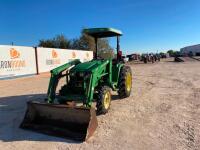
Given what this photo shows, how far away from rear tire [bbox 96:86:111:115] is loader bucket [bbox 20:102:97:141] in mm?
1051

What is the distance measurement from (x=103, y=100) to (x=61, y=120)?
128 cm

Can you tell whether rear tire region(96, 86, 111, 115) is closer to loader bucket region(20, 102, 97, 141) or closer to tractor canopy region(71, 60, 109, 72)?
tractor canopy region(71, 60, 109, 72)

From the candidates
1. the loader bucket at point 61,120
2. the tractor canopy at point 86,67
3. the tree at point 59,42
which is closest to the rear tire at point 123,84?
the tractor canopy at point 86,67

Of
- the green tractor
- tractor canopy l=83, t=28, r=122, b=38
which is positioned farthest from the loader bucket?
tractor canopy l=83, t=28, r=122, b=38

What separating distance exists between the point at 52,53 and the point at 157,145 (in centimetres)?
1990

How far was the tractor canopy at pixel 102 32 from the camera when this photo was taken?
8266 mm

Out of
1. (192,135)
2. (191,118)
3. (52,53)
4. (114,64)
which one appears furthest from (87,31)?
(52,53)

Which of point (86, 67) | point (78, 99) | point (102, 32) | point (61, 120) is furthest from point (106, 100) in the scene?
point (102, 32)

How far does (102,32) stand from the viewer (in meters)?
8.66

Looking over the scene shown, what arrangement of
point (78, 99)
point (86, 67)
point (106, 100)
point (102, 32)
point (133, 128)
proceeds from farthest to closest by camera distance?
point (102, 32) → point (86, 67) → point (106, 100) → point (78, 99) → point (133, 128)

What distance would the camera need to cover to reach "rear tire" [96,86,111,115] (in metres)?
6.67

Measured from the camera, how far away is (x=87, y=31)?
28.2 ft

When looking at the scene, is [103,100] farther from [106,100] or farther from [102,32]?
[102,32]

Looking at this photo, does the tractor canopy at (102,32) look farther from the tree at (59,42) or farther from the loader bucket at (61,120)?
the tree at (59,42)
